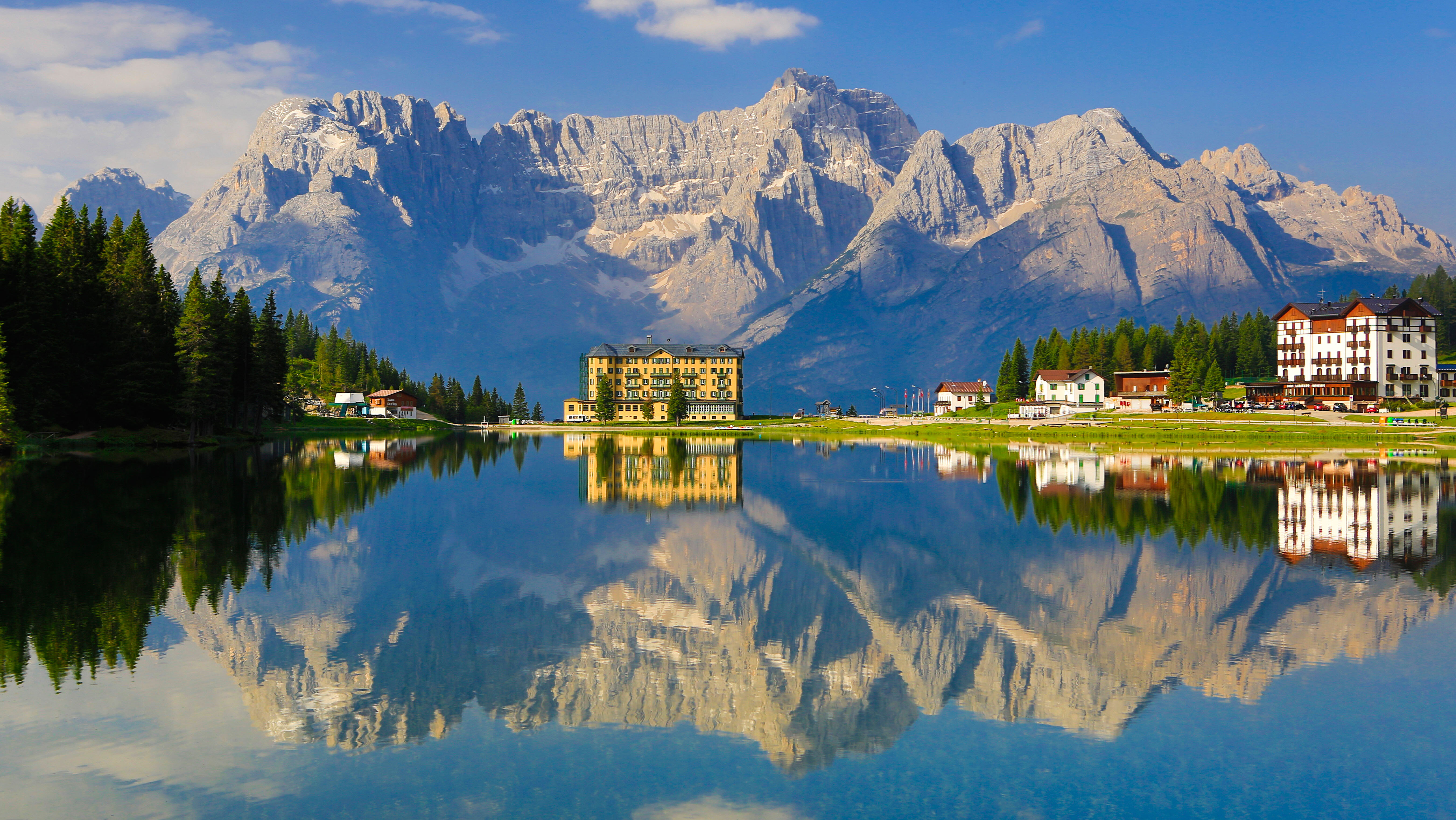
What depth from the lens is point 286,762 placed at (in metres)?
13.4

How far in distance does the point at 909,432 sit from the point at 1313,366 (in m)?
67.3

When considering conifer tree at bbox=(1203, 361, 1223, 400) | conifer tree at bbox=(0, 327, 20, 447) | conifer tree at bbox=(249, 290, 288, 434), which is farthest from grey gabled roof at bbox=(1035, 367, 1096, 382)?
conifer tree at bbox=(0, 327, 20, 447)

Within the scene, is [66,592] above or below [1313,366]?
below

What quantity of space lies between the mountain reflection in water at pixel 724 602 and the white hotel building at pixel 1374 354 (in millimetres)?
120177

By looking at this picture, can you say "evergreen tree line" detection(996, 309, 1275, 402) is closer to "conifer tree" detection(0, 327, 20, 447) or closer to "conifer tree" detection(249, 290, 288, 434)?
"conifer tree" detection(249, 290, 288, 434)

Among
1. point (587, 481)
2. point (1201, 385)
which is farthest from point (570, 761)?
point (1201, 385)

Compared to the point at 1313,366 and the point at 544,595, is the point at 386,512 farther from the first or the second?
the point at 1313,366

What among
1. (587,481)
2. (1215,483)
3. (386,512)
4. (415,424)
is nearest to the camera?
(386,512)

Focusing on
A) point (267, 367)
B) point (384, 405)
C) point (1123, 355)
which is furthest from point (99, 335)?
point (1123, 355)

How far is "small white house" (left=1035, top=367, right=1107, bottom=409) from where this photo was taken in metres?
175

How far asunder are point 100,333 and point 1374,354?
162387mm

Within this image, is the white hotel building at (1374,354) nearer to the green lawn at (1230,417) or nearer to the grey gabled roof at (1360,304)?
the grey gabled roof at (1360,304)

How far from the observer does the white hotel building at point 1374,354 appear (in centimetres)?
15125

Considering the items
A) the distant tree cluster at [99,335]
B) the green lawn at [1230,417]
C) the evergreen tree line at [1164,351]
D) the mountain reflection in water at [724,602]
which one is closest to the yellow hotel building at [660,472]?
A: the mountain reflection in water at [724,602]
